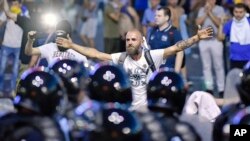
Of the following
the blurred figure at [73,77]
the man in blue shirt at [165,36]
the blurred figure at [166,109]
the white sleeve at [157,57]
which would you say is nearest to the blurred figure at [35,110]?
the blurred figure at [73,77]

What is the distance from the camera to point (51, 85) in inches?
295

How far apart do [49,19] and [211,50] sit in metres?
2.93

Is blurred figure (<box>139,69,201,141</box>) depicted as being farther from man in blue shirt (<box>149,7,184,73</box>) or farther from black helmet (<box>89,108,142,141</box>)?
man in blue shirt (<box>149,7,184,73</box>)

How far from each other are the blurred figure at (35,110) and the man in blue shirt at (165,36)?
430 centimetres

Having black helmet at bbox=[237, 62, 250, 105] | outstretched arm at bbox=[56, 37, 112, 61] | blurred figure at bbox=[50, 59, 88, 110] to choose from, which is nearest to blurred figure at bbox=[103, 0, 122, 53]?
outstretched arm at bbox=[56, 37, 112, 61]

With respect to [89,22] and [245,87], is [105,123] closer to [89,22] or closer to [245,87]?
[245,87]

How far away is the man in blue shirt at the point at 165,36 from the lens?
11.7 meters

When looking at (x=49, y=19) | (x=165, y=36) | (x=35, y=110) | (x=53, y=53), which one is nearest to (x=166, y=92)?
(x=35, y=110)

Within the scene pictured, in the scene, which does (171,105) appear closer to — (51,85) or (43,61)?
(51,85)

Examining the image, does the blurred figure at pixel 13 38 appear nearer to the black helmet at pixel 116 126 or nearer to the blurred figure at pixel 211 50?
the blurred figure at pixel 211 50

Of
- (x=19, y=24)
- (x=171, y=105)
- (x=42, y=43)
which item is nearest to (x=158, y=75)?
(x=171, y=105)

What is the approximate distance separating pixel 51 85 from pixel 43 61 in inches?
147

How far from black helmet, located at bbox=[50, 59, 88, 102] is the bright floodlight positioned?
4.70 meters

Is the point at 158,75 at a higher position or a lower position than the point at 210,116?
higher
